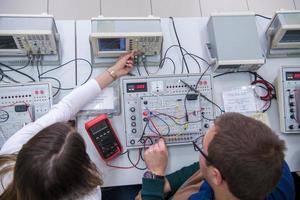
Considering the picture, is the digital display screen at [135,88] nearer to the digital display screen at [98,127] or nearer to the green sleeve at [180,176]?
the digital display screen at [98,127]

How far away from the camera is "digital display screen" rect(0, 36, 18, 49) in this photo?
4.81 feet

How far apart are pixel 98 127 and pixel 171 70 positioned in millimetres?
526

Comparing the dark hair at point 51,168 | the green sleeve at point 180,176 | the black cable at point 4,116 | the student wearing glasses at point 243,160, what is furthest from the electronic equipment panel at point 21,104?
the student wearing glasses at point 243,160

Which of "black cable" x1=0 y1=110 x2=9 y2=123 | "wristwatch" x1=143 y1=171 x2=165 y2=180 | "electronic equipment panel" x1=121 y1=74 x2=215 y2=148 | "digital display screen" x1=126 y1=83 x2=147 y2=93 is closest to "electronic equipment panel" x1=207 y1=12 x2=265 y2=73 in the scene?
"electronic equipment panel" x1=121 y1=74 x2=215 y2=148

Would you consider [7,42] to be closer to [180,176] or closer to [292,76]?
[180,176]

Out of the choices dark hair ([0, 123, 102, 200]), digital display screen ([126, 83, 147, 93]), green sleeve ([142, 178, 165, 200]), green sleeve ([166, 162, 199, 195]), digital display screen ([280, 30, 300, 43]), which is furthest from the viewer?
digital display screen ([280, 30, 300, 43])

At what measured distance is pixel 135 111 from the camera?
1512 mm

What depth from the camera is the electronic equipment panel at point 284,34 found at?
5.26ft

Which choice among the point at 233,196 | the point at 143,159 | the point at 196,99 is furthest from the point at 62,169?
the point at 196,99

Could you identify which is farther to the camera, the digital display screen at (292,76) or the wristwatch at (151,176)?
the digital display screen at (292,76)

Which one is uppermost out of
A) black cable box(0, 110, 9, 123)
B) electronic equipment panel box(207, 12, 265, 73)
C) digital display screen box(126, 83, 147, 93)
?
electronic equipment panel box(207, 12, 265, 73)

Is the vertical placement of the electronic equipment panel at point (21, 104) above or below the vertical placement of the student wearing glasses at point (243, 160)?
above

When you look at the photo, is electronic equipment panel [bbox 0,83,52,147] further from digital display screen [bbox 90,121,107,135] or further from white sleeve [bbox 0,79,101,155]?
digital display screen [bbox 90,121,107,135]

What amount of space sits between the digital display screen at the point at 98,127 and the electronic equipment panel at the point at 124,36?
0.39 metres
